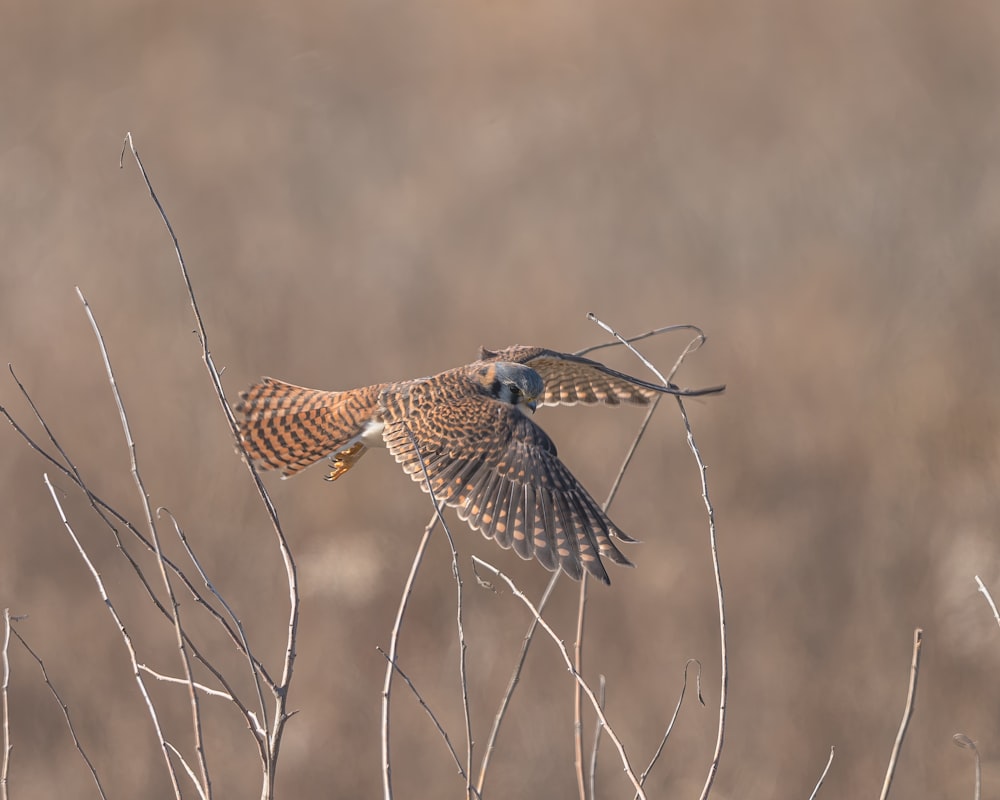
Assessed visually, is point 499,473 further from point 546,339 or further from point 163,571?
point 546,339

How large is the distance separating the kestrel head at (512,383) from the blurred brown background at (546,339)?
3.17 metres

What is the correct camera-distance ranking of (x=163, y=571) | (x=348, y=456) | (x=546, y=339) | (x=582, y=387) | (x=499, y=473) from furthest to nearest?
1. (x=546, y=339)
2. (x=582, y=387)
3. (x=348, y=456)
4. (x=499, y=473)
5. (x=163, y=571)

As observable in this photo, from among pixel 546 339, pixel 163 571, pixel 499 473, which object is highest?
pixel 546 339

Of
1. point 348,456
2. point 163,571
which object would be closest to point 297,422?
point 348,456

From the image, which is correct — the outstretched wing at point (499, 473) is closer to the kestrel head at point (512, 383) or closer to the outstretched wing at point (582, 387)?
the kestrel head at point (512, 383)

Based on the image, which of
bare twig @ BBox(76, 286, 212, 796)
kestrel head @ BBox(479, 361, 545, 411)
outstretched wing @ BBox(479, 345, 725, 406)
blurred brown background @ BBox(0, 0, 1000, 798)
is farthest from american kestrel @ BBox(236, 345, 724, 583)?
blurred brown background @ BBox(0, 0, 1000, 798)

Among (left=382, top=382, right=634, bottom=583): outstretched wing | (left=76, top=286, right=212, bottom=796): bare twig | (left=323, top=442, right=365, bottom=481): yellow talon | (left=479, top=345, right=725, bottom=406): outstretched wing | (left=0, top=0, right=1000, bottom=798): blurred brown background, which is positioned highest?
(left=0, top=0, right=1000, bottom=798): blurred brown background

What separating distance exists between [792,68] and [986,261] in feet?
6.92

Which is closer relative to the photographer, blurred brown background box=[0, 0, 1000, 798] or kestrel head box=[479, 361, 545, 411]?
kestrel head box=[479, 361, 545, 411]

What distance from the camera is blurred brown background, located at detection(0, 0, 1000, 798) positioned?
6.10 metres

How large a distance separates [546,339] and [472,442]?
3893 mm

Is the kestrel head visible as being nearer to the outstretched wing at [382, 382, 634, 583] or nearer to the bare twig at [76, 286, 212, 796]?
the outstretched wing at [382, 382, 634, 583]

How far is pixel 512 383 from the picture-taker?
3.15 m

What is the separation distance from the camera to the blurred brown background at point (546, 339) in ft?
20.0
